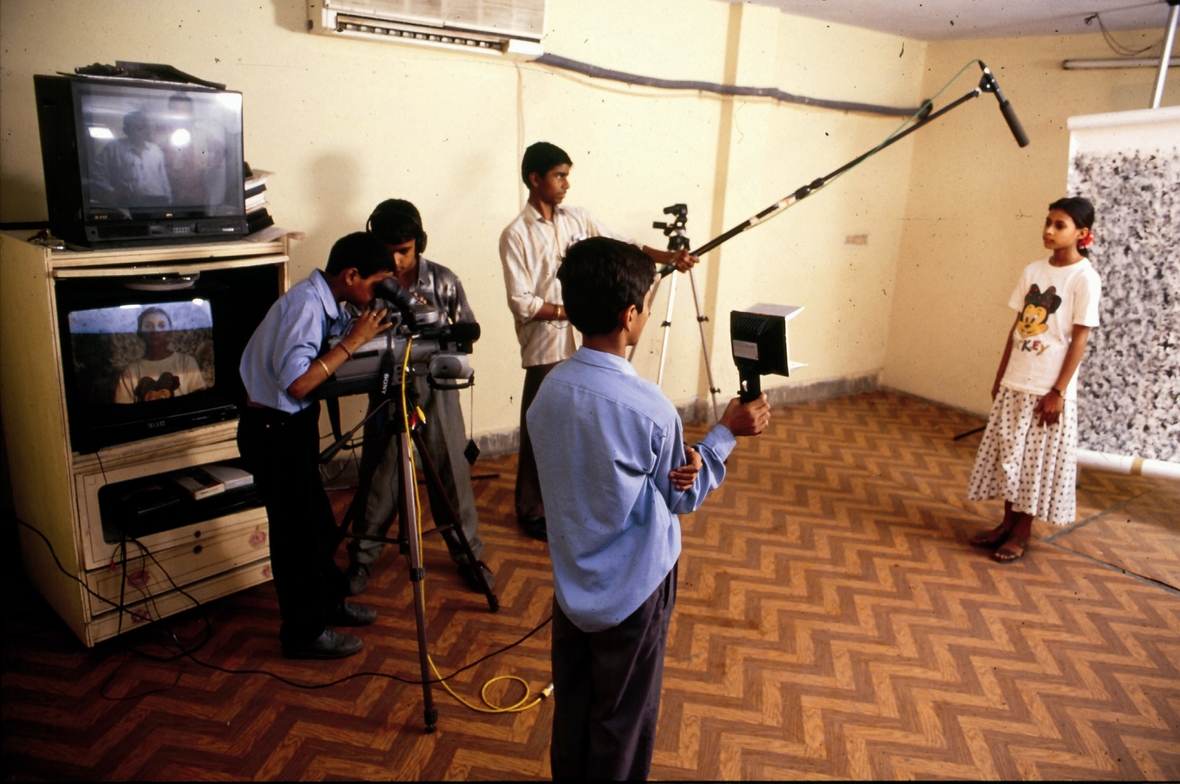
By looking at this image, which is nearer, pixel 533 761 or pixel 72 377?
pixel 533 761

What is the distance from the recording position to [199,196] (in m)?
2.51

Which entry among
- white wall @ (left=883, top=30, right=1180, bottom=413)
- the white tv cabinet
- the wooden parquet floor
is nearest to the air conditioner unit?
the white tv cabinet

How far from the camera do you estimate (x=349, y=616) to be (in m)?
2.78

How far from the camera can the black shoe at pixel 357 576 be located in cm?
299

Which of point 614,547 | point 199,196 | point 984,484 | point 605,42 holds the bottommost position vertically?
point 984,484

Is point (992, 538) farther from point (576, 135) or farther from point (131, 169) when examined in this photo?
point (131, 169)

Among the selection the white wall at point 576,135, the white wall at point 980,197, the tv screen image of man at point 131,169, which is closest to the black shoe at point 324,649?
the tv screen image of man at point 131,169

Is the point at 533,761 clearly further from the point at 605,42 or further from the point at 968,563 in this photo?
the point at 605,42

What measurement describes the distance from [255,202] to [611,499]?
196 cm

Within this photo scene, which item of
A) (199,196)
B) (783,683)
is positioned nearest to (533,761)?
(783,683)

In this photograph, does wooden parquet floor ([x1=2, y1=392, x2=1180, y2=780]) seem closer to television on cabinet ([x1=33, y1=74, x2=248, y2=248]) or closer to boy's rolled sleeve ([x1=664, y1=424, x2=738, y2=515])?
boy's rolled sleeve ([x1=664, y1=424, x2=738, y2=515])

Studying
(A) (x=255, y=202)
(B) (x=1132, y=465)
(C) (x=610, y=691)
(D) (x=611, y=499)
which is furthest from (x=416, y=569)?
(B) (x=1132, y=465)

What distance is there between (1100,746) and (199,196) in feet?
10.7

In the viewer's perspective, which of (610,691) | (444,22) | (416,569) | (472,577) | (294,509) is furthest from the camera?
(444,22)
